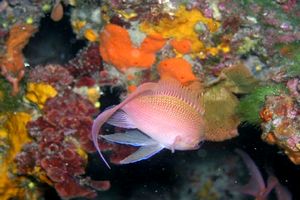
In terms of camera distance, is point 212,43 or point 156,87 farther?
point 212,43

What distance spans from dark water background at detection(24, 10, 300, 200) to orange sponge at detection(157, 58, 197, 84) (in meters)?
2.22

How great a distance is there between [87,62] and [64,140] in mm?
1017

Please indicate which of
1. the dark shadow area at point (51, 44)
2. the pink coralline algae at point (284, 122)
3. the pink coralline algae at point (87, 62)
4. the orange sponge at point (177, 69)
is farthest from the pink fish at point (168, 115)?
the dark shadow area at point (51, 44)

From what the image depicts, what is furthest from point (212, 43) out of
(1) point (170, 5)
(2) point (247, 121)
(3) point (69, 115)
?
(3) point (69, 115)

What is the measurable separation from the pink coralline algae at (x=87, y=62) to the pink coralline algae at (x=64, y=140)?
0.33 m

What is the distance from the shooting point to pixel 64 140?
424 cm

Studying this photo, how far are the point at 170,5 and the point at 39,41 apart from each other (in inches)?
143

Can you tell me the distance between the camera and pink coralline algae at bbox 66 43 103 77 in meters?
4.36

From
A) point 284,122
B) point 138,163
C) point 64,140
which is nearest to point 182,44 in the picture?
point 284,122

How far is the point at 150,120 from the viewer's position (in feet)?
10.5

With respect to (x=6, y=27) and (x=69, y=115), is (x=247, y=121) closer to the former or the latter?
(x=69, y=115)

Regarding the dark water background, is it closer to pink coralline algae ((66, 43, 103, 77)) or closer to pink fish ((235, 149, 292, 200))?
pink fish ((235, 149, 292, 200))

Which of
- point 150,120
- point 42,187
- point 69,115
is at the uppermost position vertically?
point 150,120

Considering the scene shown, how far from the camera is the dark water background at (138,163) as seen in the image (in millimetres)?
5910
